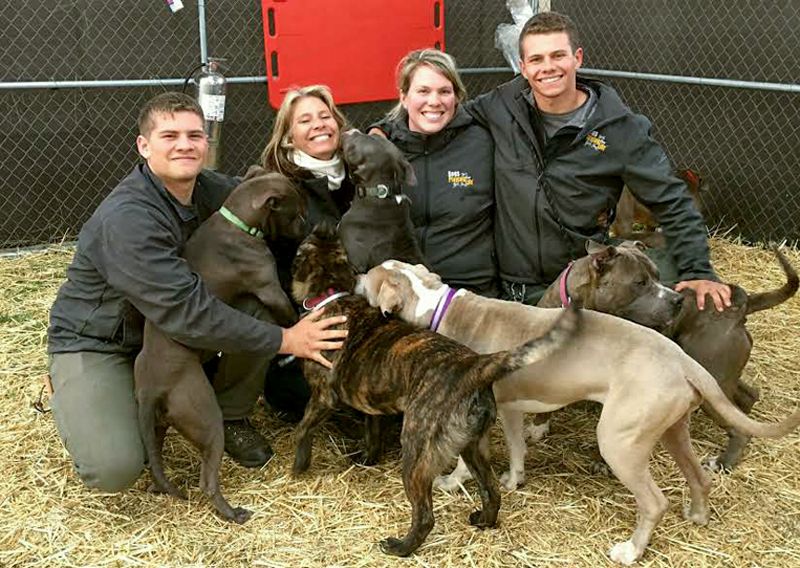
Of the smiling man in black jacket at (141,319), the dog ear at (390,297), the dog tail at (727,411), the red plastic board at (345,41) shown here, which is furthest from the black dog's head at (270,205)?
the red plastic board at (345,41)

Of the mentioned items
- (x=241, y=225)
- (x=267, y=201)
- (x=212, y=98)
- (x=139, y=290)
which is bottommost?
(x=139, y=290)

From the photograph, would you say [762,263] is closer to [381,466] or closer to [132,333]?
[381,466]

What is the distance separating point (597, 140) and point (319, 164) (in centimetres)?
150

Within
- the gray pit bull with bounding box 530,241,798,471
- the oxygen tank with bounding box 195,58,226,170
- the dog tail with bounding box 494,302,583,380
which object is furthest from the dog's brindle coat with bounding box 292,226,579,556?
the oxygen tank with bounding box 195,58,226,170

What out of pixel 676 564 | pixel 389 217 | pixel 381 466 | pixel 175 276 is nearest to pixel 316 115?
pixel 389 217

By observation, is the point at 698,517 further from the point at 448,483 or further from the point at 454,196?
the point at 454,196

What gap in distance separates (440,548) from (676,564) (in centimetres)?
95

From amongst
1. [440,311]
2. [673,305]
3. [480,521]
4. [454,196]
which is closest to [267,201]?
[440,311]

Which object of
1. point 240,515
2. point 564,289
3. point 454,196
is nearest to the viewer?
point 240,515

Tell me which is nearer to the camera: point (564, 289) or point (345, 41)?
point (564, 289)

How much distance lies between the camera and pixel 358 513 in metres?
3.57

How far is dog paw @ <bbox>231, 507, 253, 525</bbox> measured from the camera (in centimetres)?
350

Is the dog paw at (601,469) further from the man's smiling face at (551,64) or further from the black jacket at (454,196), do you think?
the man's smiling face at (551,64)

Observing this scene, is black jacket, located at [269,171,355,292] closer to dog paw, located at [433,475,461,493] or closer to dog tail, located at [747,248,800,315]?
dog paw, located at [433,475,461,493]
